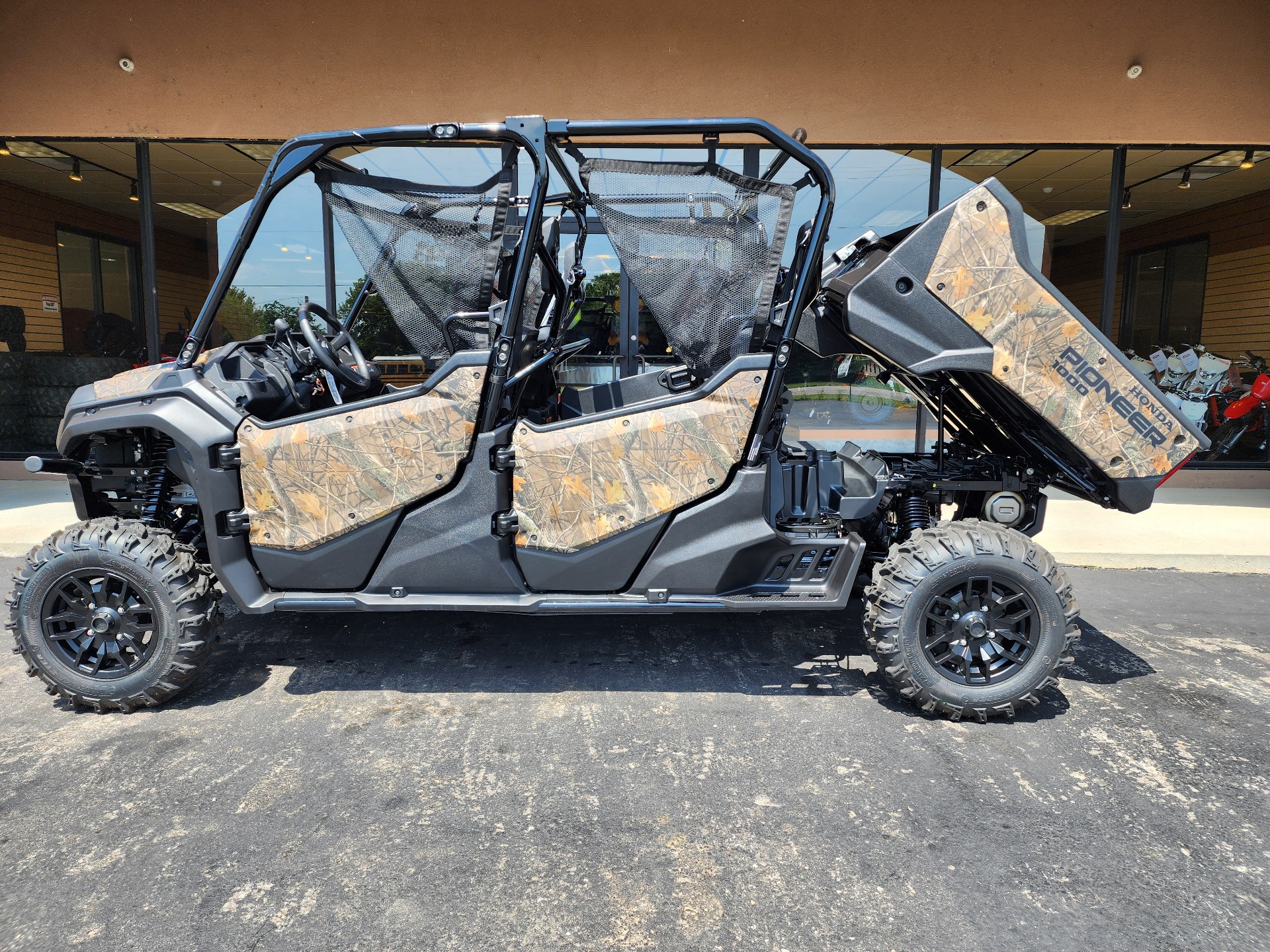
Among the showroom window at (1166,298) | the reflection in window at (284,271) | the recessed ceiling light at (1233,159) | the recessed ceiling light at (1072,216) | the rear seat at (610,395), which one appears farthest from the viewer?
the showroom window at (1166,298)

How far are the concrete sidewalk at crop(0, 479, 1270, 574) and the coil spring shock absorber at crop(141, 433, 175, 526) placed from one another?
10.9 feet

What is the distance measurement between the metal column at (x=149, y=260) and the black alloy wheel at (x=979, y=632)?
345 inches

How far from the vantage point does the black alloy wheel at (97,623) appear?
317 cm

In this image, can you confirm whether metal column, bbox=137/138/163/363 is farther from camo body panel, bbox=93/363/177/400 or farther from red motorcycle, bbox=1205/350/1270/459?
red motorcycle, bbox=1205/350/1270/459

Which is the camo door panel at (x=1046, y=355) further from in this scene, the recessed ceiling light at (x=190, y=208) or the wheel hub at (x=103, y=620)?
the recessed ceiling light at (x=190, y=208)

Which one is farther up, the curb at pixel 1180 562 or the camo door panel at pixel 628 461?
the camo door panel at pixel 628 461

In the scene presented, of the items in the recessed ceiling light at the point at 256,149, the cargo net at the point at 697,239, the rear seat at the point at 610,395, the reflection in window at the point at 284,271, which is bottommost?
the rear seat at the point at 610,395

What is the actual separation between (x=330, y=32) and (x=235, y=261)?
5398mm

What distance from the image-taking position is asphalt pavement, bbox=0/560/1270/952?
204cm

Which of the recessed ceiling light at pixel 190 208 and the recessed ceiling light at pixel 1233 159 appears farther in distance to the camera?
the recessed ceiling light at pixel 190 208

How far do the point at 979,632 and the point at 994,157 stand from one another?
22.2 ft

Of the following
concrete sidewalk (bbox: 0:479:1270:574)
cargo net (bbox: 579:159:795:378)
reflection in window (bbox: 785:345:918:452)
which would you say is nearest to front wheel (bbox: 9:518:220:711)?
cargo net (bbox: 579:159:795:378)

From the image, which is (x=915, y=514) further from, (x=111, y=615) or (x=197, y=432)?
(x=111, y=615)

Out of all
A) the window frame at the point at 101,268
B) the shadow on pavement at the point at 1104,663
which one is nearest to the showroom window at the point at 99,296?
the window frame at the point at 101,268
